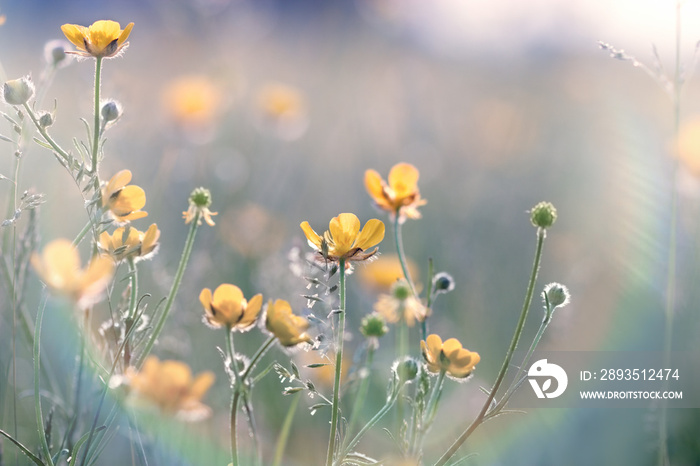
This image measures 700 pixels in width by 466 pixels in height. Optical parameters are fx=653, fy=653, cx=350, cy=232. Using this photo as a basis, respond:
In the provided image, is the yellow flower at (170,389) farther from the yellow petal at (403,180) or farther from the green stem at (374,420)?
the yellow petal at (403,180)

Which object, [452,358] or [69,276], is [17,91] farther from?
[452,358]

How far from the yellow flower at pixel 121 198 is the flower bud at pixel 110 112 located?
14cm

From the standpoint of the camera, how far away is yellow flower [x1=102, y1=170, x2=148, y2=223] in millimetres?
1084

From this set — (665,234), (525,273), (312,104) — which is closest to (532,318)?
(525,273)

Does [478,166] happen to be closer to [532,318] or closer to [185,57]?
[532,318]

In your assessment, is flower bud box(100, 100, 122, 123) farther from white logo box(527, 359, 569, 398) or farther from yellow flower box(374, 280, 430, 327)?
white logo box(527, 359, 569, 398)

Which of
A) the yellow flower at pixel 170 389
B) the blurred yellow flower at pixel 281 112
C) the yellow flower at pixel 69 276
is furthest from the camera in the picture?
the blurred yellow flower at pixel 281 112

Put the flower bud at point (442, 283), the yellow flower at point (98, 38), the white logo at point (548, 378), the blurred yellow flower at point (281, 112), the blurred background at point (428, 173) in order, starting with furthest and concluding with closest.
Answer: the blurred yellow flower at point (281, 112) < the blurred background at point (428, 173) < the white logo at point (548, 378) < the flower bud at point (442, 283) < the yellow flower at point (98, 38)

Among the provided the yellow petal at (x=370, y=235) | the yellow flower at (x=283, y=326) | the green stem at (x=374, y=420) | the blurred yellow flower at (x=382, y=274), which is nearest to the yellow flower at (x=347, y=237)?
the yellow petal at (x=370, y=235)

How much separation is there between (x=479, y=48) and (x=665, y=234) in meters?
4.57

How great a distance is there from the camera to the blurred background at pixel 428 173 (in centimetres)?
227

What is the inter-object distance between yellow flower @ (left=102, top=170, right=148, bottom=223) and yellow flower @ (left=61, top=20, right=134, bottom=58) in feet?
0.88

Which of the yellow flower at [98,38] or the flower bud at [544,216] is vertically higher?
the yellow flower at [98,38]

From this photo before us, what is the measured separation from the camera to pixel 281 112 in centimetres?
461
